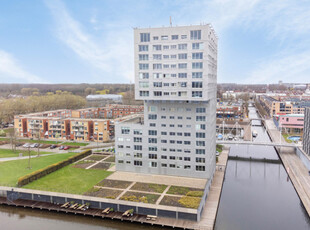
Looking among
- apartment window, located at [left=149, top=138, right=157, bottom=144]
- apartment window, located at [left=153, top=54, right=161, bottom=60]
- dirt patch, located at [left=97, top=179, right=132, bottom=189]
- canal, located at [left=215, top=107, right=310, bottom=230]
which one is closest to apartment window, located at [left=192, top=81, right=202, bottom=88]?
apartment window, located at [left=153, top=54, right=161, bottom=60]

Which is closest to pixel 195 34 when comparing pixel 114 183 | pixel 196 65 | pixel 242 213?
pixel 196 65

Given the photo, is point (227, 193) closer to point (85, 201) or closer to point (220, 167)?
point (220, 167)

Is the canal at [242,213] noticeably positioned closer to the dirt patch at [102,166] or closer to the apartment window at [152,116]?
the dirt patch at [102,166]

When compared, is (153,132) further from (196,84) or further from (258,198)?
(258,198)

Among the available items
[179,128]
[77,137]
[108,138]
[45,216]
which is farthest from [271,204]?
[77,137]

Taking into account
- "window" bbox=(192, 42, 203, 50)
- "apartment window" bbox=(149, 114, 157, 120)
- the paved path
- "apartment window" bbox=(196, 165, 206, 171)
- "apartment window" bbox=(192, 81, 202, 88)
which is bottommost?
the paved path

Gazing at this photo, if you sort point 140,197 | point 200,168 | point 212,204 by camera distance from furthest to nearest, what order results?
point 200,168 → point 212,204 → point 140,197

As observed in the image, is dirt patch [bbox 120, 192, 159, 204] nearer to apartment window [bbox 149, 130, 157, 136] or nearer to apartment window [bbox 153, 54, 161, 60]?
apartment window [bbox 149, 130, 157, 136]
